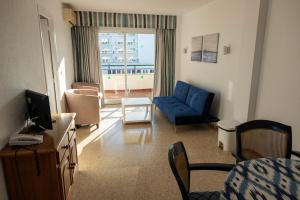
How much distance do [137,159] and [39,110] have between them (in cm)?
147

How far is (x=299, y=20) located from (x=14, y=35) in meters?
2.90

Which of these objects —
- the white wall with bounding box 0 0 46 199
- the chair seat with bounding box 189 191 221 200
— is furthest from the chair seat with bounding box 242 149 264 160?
the white wall with bounding box 0 0 46 199

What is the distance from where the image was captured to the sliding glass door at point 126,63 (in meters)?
5.72

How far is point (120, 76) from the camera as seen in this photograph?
20.7ft

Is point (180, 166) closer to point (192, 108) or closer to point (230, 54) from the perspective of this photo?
point (230, 54)

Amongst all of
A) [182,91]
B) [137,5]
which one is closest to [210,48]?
[182,91]

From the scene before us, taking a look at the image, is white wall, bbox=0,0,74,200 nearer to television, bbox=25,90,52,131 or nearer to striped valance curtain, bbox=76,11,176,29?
television, bbox=25,90,52,131

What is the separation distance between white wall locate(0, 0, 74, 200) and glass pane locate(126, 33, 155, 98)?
3.46m

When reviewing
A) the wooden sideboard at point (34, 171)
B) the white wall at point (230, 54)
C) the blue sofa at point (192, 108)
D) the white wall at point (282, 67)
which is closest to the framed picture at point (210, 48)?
the white wall at point (230, 54)

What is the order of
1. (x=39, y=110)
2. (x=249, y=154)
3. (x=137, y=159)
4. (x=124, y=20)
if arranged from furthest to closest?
(x=124, y=20) → (x=137, y=159) → (x=39, y=110) → (x=249, y=154)

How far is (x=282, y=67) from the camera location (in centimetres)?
240

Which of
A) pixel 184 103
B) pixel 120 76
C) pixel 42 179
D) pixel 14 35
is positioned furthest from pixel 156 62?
pixel 42 179

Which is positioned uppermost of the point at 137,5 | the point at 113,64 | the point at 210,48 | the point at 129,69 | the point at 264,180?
the point at 137,5

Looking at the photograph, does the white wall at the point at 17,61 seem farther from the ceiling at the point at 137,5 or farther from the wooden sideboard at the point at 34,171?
the ceiling at the point at 137,5
